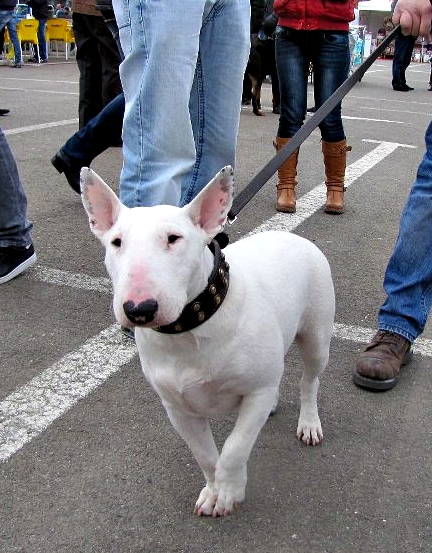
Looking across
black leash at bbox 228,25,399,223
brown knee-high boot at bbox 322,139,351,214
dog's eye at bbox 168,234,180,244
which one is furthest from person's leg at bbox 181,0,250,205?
brown knee-high boot at bbox 322,139,351,214

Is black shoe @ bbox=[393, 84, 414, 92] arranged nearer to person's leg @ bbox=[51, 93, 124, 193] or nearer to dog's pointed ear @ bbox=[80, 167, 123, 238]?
person's leg @ bbox=[51, 93, 124, 193]

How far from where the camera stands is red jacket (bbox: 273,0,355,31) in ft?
15.4

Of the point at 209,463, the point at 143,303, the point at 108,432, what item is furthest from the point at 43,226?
the point at 143,303

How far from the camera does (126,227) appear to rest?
1.71 metres

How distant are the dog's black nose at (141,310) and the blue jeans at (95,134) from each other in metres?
3.33

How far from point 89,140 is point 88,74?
1598 millimetres

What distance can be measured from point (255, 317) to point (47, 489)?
81cm

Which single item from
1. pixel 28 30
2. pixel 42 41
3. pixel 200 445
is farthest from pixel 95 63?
pixel 42 41

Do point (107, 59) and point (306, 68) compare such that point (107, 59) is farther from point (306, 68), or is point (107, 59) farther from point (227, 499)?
point (227, 499)

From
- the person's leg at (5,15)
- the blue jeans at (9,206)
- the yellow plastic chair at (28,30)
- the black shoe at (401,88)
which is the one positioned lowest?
the black shoe at (401,88)

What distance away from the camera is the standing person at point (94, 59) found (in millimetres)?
5715

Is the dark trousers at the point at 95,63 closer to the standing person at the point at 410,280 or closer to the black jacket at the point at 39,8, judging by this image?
the standing person at the point at 410,280

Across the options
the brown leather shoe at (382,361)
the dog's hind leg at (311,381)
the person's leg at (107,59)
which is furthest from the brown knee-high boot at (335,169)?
the dog's hind leg at (311,381)

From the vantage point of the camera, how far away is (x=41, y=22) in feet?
58.7
